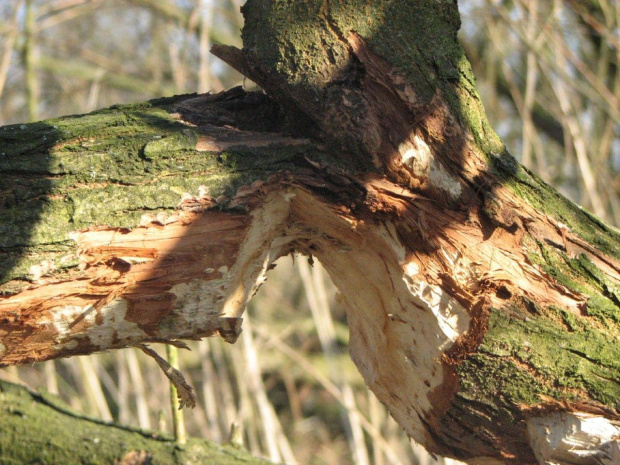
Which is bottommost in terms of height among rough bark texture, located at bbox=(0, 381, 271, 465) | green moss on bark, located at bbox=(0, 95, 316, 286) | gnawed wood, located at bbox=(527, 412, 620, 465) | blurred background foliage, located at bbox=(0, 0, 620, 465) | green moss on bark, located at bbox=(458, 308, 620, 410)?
gnawed wood, located at bbox=(527, 412, 620, 465)

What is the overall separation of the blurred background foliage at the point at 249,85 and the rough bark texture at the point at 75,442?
143 mm

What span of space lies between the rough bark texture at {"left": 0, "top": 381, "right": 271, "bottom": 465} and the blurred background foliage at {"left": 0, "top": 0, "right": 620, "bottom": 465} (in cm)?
14

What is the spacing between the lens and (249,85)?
297cm

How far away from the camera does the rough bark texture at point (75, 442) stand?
1.20m

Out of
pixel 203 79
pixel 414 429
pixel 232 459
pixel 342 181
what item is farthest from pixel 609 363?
pixel 203 79

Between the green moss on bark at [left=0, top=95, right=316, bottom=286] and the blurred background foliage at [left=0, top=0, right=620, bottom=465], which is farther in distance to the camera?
the blurred background foliage at [left=0, top=0, right=620, bottom=465]

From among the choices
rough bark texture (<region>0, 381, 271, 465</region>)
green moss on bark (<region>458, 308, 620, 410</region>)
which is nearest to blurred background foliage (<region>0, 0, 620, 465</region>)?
rough bark texture (<region>0, 381, 271, 465</region>)

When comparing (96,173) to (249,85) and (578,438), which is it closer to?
(578,438)

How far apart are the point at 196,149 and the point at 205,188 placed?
2.4 inches

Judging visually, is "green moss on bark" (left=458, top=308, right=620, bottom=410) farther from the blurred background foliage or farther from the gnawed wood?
the blurred background foliage

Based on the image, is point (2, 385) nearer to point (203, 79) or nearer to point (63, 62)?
point (203, 79)

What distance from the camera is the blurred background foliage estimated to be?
235 cm

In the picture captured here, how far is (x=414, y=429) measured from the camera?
1.08m

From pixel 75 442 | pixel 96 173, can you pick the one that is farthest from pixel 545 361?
pixel 75 442
